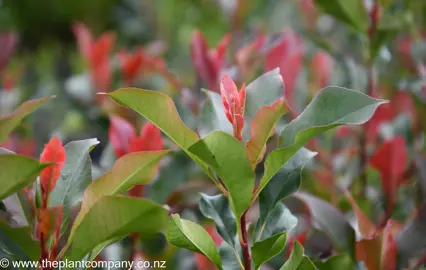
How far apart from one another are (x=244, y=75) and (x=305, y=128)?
0.71 meters

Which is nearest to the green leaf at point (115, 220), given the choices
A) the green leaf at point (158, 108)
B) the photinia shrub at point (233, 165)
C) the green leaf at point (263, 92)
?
the photinia shrub at point (233, 165)

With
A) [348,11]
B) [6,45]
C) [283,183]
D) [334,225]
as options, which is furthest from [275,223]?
[6,45]

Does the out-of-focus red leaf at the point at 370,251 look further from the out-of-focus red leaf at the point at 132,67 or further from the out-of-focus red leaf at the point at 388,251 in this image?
the out-of-focus red leaf at the point at 132,67

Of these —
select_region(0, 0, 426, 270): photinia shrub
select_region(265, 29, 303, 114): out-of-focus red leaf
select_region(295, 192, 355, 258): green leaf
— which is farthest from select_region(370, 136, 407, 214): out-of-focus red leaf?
select_region(265, 29, 303, 114): out-of-focus red leaf

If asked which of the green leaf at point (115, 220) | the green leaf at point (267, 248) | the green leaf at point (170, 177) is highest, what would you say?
the green leaf at point (115, 220)

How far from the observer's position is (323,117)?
0.79 meters

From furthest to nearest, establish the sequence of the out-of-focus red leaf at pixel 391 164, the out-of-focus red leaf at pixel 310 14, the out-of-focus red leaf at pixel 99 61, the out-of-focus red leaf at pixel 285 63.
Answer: the out-of-focus red leaf at pixel 310 14
the out-of-focus red leaf at pixel 99 61
the out-of-focus red leaf at pixel 285 63
the out-of-focus red leaf at pixel 391 164

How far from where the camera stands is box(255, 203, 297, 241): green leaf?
0.86 metres

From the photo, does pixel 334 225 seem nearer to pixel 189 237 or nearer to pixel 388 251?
pixel 388 251

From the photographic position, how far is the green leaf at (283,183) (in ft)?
2.76

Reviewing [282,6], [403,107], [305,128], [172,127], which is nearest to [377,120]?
[403,107]

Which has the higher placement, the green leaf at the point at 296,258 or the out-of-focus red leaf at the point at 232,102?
the out-of-focus red leaf at the point at 232,102

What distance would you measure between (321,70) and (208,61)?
17.7 inches

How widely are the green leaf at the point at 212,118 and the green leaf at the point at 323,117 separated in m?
0.10
